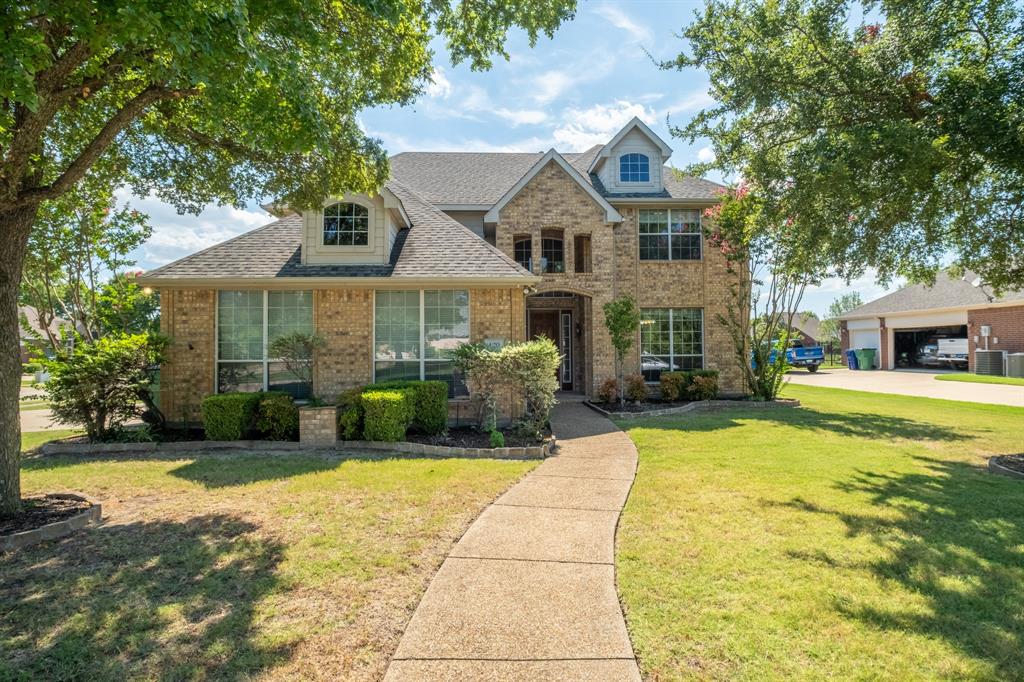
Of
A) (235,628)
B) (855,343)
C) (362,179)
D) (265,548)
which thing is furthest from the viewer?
(855,343)

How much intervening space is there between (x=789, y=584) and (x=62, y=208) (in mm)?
13830

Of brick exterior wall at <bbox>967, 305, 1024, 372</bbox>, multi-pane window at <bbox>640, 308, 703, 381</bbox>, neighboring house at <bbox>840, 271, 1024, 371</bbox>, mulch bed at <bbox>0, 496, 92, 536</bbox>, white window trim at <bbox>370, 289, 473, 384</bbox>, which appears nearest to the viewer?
mulch bed at <bbox>0, 496, 92, 536</bbox>

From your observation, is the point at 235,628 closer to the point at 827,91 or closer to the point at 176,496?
the point at 176,496

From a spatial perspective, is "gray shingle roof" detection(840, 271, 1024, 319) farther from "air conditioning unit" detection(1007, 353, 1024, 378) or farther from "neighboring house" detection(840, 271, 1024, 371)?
"air conditioning unit" detection(1007, 353, 1024, 378)

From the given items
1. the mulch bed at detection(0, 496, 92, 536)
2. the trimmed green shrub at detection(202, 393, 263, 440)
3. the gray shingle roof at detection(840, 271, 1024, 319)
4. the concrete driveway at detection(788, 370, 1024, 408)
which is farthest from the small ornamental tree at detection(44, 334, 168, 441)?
the gray shingle roof at detection(840, 271, 1024, 319)

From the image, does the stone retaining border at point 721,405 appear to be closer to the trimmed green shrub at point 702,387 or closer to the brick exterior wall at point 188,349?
the trimmed green shrub at point 702,387

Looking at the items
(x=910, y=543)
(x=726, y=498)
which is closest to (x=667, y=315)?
(x=726, y=498)

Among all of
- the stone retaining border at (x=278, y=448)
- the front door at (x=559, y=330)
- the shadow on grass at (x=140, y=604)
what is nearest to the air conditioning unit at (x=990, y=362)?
the front door at (x=559, y=330)

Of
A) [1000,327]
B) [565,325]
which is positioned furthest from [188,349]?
[1000,327]

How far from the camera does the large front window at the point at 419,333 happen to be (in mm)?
10867

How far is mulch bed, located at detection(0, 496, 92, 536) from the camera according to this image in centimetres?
492

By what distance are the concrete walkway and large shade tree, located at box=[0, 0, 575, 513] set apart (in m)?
4.46

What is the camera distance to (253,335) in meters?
10.8

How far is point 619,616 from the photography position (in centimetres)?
329
